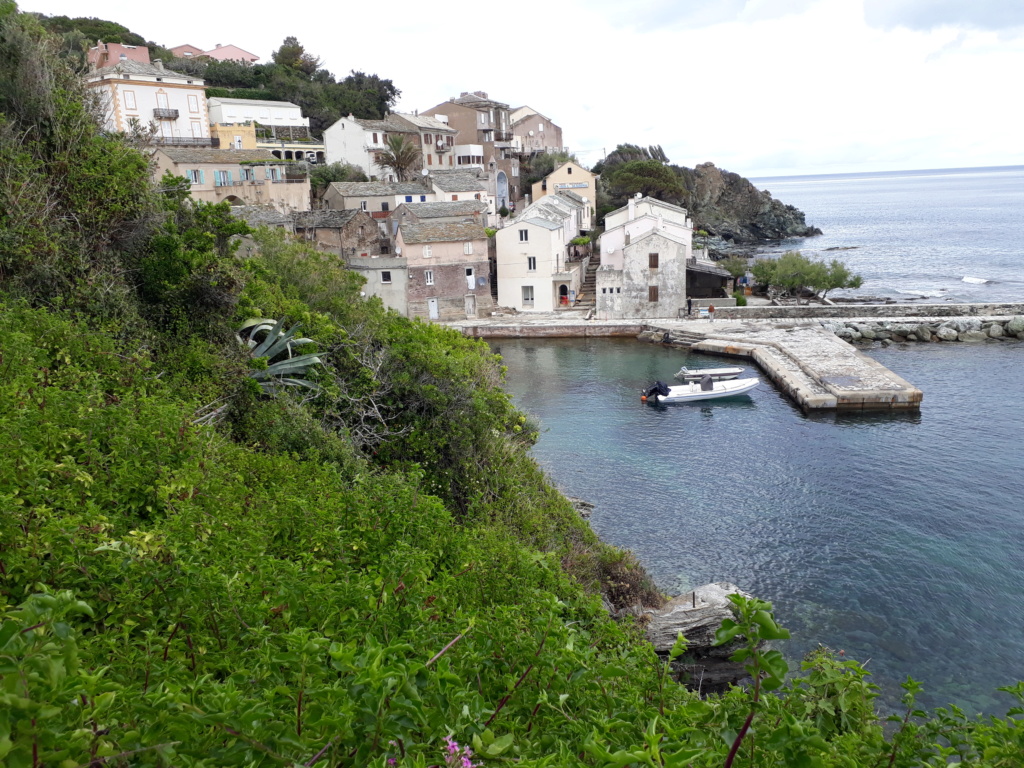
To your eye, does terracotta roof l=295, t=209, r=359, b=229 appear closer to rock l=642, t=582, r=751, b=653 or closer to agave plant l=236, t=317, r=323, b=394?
agave plant l=236, t=317, r=323, b=394

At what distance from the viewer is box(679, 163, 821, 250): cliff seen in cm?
9731

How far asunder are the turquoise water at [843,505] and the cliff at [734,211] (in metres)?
63.4

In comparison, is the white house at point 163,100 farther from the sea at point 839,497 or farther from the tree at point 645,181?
the tree at point 645,181

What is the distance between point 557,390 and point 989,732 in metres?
31.0

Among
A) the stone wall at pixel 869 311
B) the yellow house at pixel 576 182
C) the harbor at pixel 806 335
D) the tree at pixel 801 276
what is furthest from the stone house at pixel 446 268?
the yellow house at pixel 576 182

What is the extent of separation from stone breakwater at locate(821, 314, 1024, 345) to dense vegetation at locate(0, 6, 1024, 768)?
32.6m

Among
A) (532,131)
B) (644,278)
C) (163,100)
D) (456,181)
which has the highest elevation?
(532,131)

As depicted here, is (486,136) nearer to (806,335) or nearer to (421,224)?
(421,224)

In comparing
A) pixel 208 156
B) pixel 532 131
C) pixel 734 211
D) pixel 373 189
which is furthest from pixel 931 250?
pixel 208 156

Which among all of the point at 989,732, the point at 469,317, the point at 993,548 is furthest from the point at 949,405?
the point at 989,732

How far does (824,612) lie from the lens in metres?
16.1

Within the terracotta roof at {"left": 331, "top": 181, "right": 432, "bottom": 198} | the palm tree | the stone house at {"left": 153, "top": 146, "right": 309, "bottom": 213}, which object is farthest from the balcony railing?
the terracotta roof at {"left": 331, "top": 181, "right": 432, "bottom": 198}

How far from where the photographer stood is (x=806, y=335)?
4128 cm

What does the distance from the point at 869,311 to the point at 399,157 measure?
39.3m
